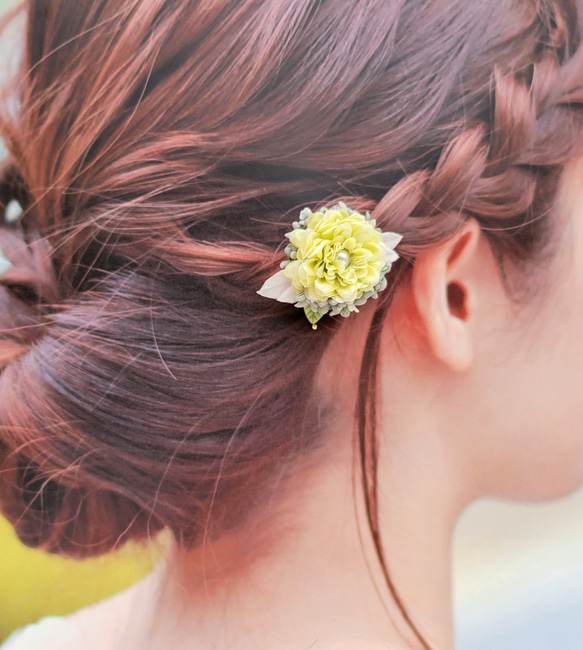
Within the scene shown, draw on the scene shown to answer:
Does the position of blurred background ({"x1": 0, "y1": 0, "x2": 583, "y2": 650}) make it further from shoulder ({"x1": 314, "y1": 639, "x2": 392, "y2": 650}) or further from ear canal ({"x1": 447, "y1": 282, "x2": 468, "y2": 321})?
ear canal ({"x1": 447, "y1": 282, "x2": 468, "y2": 321})

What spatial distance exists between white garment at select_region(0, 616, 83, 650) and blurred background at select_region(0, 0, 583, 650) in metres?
0.01

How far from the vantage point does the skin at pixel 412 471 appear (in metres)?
0.68

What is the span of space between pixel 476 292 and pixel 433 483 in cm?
33

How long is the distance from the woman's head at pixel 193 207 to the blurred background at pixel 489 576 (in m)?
0.04

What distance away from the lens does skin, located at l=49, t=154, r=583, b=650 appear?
26.8 inches

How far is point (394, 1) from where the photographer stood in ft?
2.33

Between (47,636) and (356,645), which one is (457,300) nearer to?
(356,645)

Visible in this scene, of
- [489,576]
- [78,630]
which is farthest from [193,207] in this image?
[489,576]

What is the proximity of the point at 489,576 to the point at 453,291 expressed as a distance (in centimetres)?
48

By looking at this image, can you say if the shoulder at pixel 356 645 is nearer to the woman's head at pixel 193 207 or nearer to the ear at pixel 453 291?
the woman's head at pixel 193 207

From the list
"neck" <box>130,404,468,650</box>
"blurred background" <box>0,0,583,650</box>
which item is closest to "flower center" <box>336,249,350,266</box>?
"neck" <box>130,404,468,650</box>

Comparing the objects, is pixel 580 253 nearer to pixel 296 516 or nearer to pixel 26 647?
pixel 296 516

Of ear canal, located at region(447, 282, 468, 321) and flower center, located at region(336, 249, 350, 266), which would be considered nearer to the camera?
flower center, located at region(336, 249, 350, 266)

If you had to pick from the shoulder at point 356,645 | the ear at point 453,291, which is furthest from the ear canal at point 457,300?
the shoulder at point 356,645
